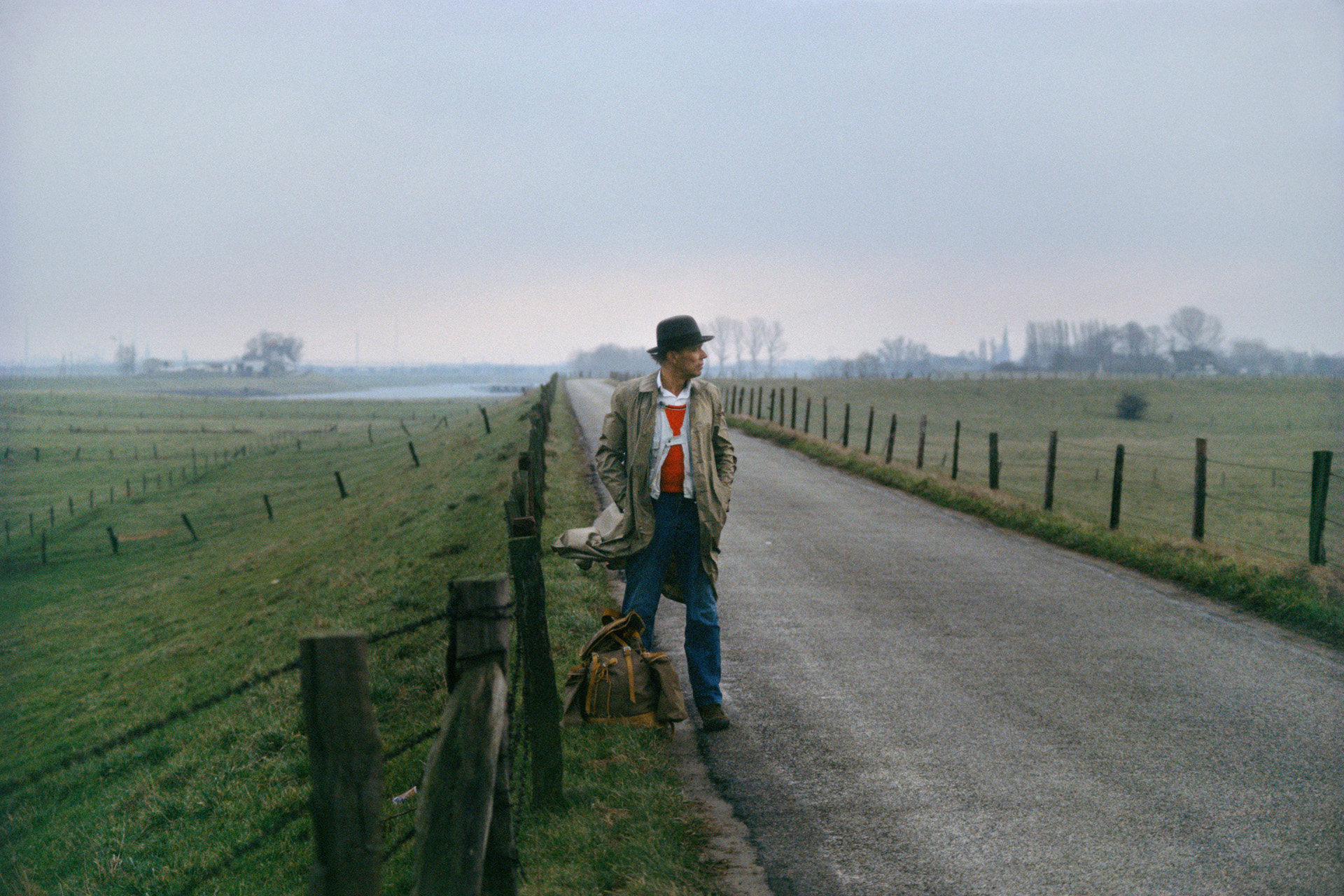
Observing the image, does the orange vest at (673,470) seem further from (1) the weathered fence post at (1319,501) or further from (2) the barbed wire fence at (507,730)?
(1) the weathered fence post at (1319,501)

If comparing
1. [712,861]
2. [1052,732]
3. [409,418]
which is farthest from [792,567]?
[409,418]

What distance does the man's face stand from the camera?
5.07 metres

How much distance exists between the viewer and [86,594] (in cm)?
2984

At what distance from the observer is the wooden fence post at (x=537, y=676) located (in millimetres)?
4211

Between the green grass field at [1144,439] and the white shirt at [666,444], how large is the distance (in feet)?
28.8

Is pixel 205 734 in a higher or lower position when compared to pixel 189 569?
higher

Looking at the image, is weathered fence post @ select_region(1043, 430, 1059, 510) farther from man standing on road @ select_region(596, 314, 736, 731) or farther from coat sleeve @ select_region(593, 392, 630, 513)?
coat sleeve @ select_region(593, 392, 630, 513)

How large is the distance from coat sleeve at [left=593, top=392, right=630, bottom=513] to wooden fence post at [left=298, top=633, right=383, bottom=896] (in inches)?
113

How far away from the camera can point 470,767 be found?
275 centimetres

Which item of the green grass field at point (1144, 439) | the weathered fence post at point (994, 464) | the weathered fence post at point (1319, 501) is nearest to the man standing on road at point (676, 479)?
the weathered fence post at point (1319, 501)

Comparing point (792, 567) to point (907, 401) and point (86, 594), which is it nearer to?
point (86, 594)

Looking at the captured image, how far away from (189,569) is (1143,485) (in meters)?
38.1

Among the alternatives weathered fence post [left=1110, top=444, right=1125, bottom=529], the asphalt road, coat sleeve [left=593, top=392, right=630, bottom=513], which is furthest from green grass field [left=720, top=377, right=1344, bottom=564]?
coat sleeve [left=593, top=392, right=630, bottom=513]

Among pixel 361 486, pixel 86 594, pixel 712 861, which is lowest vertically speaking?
pixel 86 594
